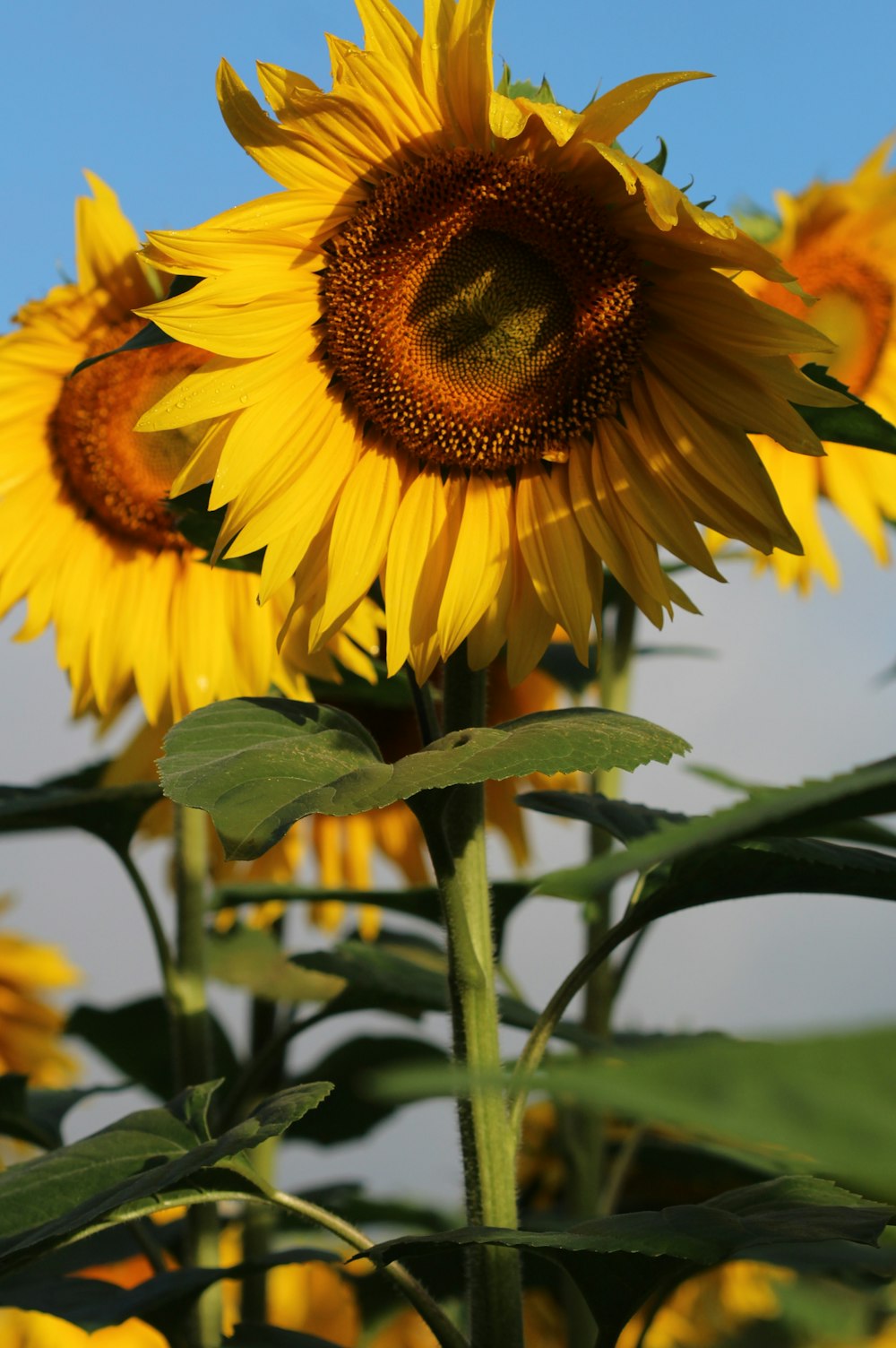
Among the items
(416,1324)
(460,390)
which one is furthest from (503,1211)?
(416,1324)

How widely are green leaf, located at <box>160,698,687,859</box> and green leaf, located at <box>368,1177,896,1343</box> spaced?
25cm

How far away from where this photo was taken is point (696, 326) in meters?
1.19

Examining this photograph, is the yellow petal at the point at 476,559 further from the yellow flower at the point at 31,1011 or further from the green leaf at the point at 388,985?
the yellow flower at the point at 31,1011

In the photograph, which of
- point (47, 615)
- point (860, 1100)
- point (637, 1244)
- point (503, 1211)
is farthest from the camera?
point (47, 615)

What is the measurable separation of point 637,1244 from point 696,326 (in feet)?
2.38

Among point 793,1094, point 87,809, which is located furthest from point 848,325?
point 793,1094

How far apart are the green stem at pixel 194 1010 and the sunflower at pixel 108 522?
199 millimetres

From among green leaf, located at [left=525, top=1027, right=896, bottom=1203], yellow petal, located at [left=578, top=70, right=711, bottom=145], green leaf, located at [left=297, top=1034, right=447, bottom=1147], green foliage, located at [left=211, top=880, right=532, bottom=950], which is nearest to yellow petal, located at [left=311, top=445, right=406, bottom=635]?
yellow petal, located at [left=578, top=70, right=711, bottom=145]

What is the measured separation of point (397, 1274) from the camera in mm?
969

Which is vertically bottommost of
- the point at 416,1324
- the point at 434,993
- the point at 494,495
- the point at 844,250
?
the point at 416,1324

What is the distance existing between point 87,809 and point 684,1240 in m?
0.97

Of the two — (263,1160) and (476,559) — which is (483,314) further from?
(263,1160)

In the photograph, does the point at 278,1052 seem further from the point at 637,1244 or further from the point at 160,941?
the point at 637,1244

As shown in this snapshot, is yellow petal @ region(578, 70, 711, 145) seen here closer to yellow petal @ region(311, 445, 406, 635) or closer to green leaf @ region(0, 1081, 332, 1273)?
yellow petal @ region(311, 445, 406, 635)
